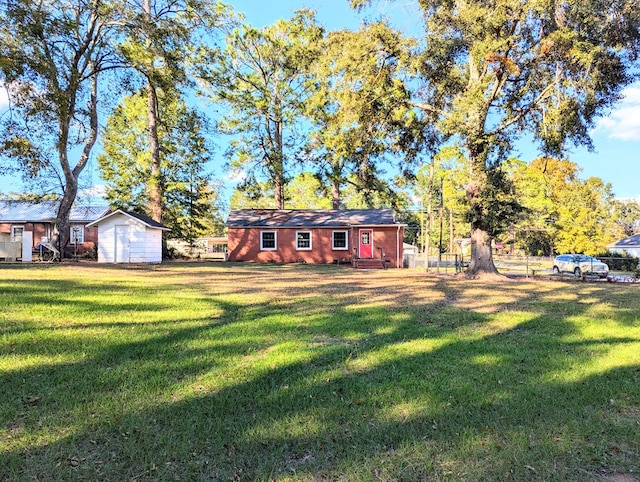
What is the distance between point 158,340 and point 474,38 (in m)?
13.7

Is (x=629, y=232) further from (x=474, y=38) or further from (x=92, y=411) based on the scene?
(x=92, y=411)

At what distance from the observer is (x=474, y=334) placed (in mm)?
5895

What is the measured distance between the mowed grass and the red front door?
17.1 m

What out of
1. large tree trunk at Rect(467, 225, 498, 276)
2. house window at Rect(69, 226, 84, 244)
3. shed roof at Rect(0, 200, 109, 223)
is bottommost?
large tree trunk at Rect(467, 225, 498, 276)

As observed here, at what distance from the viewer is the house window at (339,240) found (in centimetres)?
2481

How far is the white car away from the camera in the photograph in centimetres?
2023

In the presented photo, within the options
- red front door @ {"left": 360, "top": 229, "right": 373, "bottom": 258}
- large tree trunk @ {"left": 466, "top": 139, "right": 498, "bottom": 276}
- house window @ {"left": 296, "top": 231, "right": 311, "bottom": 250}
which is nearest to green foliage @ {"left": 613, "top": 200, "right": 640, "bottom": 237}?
red front door @ {"left": 360, "top": 229, "right": 373, "bottom": 258}

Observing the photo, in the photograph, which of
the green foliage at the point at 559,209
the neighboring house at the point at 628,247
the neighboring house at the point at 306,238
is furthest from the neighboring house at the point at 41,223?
the neighboring house at the point at 628,247

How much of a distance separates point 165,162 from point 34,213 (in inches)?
411

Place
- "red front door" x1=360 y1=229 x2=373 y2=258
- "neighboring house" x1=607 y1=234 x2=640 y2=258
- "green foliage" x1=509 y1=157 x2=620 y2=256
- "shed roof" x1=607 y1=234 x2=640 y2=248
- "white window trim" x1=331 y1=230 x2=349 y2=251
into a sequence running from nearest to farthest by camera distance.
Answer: "red front door" x1=360 y1=229 x2=373 y2=258, "white window trim" x1=331 y1=230 x2=349 y2=251, "green foliage" x1=509 y1=157 x2=620 y2=256, "neighboring house" x1=607 y1=234 x2=640 y2=258, "shed roof" x1=607 y1=234 x2=640 y2=248

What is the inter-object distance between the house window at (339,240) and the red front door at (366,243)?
110 centimetres

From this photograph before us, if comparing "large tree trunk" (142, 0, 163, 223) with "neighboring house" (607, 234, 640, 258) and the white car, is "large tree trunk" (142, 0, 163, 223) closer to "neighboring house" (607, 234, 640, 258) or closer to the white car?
the white car

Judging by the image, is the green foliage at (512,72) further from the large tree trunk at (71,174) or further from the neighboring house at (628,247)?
the neighboring house at (628,247)

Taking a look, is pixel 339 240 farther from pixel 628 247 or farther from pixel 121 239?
pixel 628 247
